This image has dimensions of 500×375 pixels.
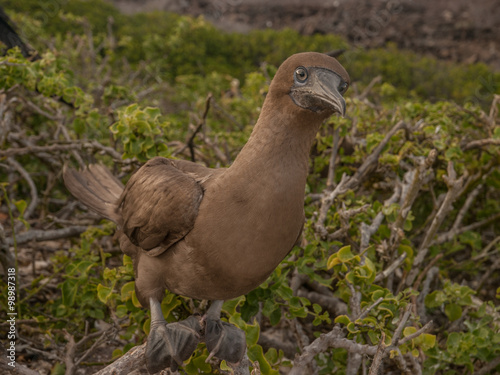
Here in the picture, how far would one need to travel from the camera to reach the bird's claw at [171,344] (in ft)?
A: 6.54

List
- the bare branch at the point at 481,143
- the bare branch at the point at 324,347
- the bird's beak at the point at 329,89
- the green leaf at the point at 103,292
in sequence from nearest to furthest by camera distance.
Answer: the bird's beak at the point at 329,89
the bare branch at the point at 324,347
the green leaf at the point at 103,292
the bare branch at the point at 481,143

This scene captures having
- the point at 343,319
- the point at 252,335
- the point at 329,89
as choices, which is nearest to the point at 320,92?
the point at 329,89

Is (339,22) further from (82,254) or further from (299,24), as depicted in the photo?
(82,254)

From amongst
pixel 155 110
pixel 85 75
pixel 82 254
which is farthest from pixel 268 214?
pixel 85 75

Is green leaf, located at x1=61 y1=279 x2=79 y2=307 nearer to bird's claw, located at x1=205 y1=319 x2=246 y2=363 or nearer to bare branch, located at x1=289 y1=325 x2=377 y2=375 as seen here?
bird's claw, located at x1=205 y1=319 x2=246 y2=363

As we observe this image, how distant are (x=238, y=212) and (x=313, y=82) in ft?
1.70

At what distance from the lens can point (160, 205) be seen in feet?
6.64

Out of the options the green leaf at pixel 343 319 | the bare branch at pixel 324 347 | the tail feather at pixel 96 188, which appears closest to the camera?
the bare branch at pixel 324 347

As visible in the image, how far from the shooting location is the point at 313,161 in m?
3.44

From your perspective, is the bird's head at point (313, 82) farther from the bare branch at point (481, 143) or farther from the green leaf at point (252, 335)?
the bare branch at point (481, 143)

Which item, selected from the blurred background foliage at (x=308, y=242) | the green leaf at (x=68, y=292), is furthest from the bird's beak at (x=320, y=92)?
the green leaf at (x=68, y=292)

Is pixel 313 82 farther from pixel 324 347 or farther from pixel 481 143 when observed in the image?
pixel 481 143

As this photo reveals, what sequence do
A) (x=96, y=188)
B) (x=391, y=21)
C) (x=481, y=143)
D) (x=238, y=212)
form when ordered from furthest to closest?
(x=391, y=21) < (x=481, y=143) < (x=96, y=188) < (x=238, y=212)

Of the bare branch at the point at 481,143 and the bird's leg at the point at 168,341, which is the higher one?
the bare branch at the point at 481,143
